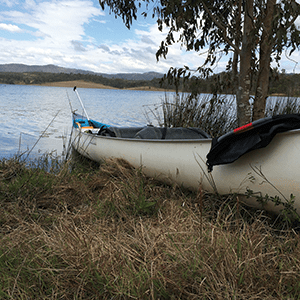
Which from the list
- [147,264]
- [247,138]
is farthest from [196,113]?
[147,264]

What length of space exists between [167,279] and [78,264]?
0.49 meters

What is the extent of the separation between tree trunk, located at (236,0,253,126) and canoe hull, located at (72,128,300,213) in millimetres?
1736

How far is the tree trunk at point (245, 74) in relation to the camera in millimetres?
3834

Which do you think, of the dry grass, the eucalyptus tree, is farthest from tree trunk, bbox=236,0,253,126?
the dry grass

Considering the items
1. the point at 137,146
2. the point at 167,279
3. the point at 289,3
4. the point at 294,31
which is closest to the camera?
the point at 167,279

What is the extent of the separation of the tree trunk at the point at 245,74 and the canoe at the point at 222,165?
2.68 feet

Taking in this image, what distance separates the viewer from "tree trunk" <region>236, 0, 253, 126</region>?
3834 millimetres

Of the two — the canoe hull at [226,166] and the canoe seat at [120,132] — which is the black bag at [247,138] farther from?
the canoe seat at [120,132]

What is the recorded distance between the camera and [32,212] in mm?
2404

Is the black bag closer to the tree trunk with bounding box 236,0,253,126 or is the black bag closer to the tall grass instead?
the tree trunk with bounding box 236,0,253,126

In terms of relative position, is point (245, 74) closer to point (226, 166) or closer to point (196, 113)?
point (196, 113)

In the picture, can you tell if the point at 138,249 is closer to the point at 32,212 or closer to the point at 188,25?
the point at 32,212

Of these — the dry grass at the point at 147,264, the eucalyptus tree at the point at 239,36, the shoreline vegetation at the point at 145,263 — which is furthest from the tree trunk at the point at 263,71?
the dry grass at the point at 147,264

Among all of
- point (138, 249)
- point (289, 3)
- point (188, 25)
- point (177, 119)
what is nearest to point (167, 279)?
point (138, 249)
